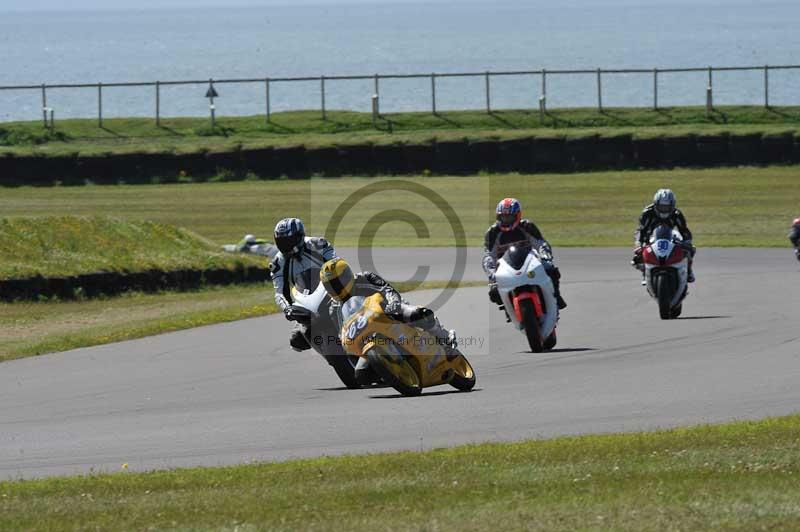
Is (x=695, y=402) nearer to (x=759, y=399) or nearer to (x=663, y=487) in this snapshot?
(x=759, y=399)

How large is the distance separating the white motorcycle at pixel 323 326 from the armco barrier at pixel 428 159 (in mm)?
27288

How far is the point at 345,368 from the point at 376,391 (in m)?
0.49

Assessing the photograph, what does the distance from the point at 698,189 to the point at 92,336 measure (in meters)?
23.0

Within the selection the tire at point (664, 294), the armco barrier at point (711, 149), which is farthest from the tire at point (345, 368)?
the armco barrier at point (711, 149)

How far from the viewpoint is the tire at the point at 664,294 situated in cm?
1845

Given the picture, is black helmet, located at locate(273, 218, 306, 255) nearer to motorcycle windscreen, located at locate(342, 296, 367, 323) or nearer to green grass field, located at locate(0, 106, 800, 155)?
motorcycle windscreen, located at locate(342, 296, 367, 323)

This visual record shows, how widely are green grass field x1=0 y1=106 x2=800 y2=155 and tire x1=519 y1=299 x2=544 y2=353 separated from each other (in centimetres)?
2660

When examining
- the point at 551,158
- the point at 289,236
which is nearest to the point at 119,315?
the point at 289,236

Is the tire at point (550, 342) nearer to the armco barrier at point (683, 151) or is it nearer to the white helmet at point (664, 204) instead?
the white helmet at point (664, 204)

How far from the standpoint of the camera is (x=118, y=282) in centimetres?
2397

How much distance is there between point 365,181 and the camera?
41156 mm

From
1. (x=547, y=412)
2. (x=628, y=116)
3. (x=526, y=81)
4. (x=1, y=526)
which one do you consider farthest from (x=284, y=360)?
(x=526, y=81)

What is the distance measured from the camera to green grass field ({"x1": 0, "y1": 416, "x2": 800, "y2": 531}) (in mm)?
8320

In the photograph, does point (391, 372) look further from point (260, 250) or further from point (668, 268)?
point (260, 250)
